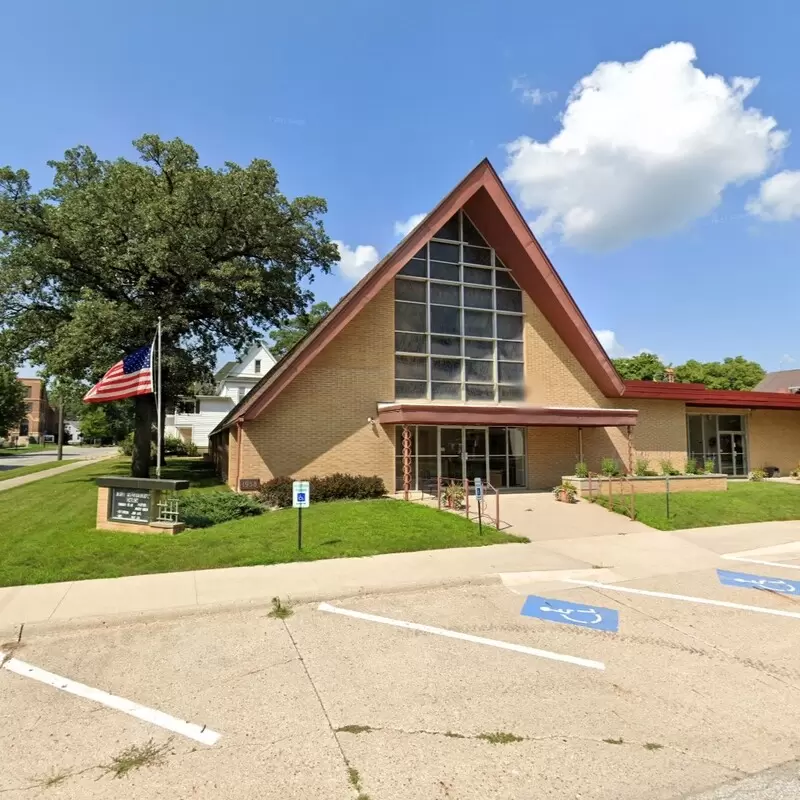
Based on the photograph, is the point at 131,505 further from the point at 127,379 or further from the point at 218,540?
the point at 127,379

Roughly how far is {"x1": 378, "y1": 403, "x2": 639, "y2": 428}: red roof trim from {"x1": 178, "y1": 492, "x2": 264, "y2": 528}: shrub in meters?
5.19

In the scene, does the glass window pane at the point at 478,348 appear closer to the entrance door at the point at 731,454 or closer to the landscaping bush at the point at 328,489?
the landscaping bush at the point at 328,489

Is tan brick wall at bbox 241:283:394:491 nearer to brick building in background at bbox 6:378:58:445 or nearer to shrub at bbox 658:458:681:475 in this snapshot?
shrub at bbox 658:458:681:475

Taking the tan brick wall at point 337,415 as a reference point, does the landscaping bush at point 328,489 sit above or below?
below

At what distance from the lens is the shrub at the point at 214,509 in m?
12.2

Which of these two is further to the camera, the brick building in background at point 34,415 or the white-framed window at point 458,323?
the brick building in background at point 34,415

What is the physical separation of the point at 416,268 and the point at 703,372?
190 ft

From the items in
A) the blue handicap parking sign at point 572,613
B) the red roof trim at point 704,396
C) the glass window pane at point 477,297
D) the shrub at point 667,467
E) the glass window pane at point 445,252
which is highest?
the glass window pane at point 445,252

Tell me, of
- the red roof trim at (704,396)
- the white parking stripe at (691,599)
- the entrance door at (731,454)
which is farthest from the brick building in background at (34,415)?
the white parking stripe at (691,599)

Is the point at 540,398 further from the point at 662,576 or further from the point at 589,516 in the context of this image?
the point at 662,576

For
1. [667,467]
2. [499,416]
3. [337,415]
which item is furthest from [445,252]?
[667,467]

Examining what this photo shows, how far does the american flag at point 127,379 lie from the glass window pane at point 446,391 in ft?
32.1

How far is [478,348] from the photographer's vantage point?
802 inches

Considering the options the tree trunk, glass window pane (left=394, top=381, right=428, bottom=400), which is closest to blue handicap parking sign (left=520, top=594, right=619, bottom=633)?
glass window pane (left=394, top=381, right=428, bottom=400)
